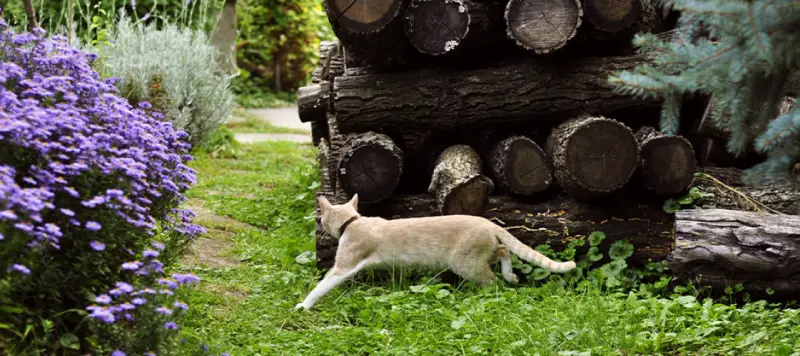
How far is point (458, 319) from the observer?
443cm

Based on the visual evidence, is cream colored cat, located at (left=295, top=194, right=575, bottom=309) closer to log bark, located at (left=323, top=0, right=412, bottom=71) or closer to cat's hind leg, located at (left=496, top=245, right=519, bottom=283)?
cat's hind leg, located at (left=496, top=245, right=519, bottom=283)

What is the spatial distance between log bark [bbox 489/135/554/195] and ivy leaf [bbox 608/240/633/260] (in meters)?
0.54

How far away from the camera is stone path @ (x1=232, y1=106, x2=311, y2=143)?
12070 millimetres

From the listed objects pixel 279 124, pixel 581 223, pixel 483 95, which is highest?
pixel 483 95

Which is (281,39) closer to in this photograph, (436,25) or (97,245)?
(436,25)

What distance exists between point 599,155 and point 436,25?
125 centimetres

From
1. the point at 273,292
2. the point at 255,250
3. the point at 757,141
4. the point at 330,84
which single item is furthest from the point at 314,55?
the point at 757,141

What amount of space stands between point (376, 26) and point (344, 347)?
6.84 ft

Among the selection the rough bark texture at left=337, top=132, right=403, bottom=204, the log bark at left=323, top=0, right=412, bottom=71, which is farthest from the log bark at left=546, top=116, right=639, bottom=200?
the log bark at left=323, top=0, right=412, bottom=71

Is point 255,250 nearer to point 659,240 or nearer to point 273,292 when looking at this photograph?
point 273,292

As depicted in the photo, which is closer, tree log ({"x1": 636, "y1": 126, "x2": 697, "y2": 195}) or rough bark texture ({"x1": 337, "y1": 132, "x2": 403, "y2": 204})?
tree log ({"x1": 636, "y1": 126, "x2": 697, "y2": 195})

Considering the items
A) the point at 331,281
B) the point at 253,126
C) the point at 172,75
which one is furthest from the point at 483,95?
the point at 253,126

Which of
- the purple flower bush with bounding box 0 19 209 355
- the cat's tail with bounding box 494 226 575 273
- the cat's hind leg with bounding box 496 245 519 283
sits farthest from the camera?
the cat's hind leg with bounding box 496 245 519 283

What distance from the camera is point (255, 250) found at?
20.0ft
